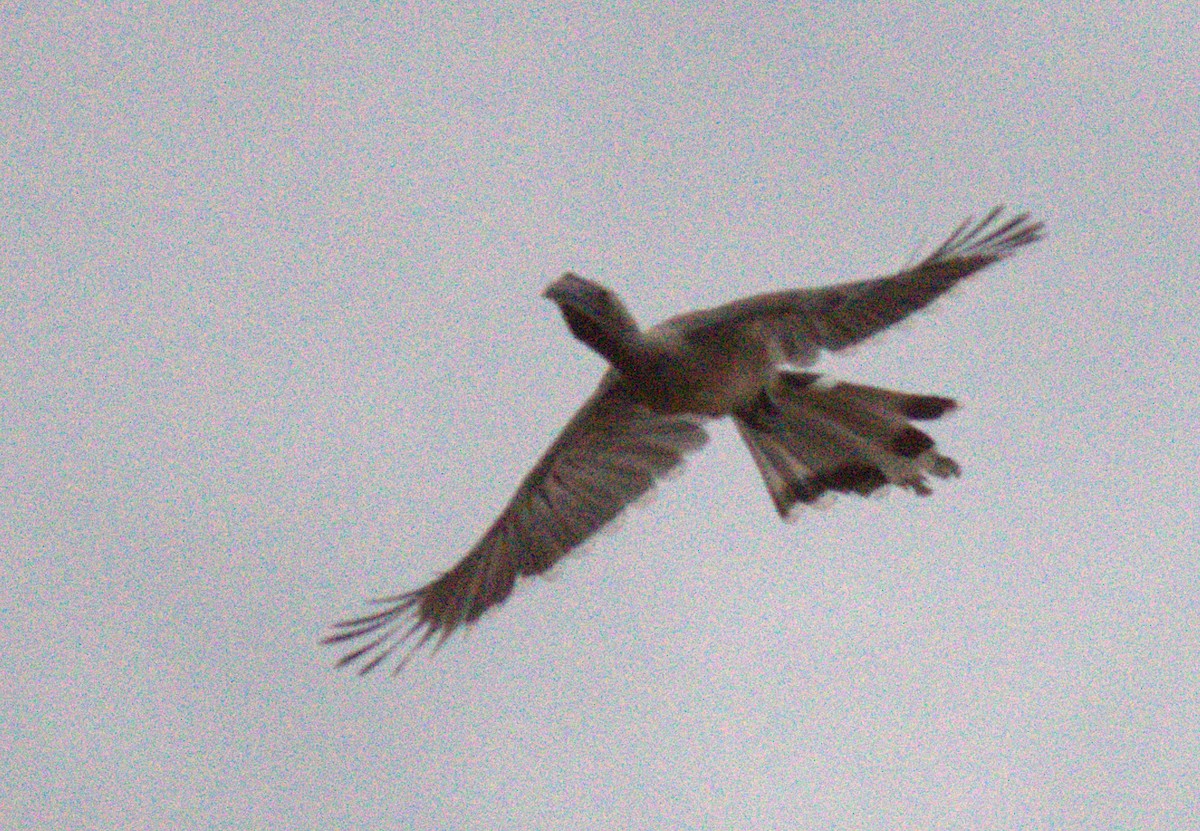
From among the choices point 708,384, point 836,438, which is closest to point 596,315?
point 708,384

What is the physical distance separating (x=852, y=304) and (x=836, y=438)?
69.5 inches

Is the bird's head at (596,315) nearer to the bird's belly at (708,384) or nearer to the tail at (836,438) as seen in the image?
the bird's belly at (708,384)

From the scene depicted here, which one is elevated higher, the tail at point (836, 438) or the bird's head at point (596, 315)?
the bird's head at point (596, 315)

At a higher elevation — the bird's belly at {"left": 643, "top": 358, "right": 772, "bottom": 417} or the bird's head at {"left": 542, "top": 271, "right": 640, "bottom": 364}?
the bird's head at {"left": 542, "top": 271, "right": 640, "bottom": 364}

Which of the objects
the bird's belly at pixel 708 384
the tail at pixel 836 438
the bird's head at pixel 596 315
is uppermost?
the bird's head at pixel 596 315

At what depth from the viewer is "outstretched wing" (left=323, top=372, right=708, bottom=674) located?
24250 millimetres

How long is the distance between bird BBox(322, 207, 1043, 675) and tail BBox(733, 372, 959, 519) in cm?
1

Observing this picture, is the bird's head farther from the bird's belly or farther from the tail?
the tail

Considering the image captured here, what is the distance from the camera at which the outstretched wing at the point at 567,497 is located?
24250mm

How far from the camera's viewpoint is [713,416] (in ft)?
78.8

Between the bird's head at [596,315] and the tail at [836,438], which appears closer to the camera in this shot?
the bird's head at [596,315]

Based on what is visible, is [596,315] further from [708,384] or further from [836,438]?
[836,438]

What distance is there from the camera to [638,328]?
23.1m

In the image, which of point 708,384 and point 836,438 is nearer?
point 708,384
